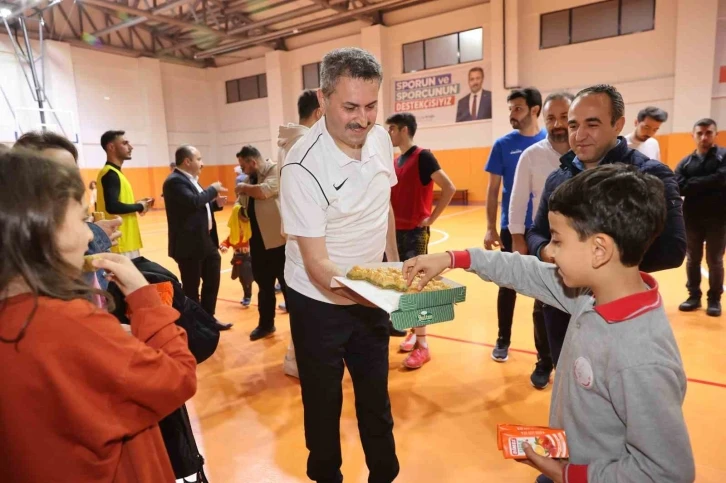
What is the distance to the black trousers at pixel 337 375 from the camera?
195 cm

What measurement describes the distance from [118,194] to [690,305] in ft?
18.7

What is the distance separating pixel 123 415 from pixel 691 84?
49.0 feet

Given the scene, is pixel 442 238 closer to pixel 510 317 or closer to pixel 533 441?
pixel 510 317

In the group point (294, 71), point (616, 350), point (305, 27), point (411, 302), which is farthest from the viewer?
point (294, 71)

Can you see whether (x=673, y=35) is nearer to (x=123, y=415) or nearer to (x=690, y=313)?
(x=690, y=313)

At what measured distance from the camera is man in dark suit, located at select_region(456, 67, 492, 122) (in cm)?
1489

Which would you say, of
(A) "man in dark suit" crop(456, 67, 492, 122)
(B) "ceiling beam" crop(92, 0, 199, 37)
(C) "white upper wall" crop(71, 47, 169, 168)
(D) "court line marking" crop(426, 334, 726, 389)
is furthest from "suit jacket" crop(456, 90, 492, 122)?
(D) "court line marking" crop(426, 334, 726, 389)

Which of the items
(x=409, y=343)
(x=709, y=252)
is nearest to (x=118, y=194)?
(x=409, y=343)

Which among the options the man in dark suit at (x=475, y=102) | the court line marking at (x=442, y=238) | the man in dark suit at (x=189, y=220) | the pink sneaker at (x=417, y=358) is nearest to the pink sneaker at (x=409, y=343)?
the pink sneaker at (x=417, y=358)

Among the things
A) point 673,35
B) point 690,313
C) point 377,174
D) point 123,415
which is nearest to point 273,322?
point 377,174

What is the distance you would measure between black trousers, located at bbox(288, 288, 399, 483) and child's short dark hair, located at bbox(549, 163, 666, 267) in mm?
1023

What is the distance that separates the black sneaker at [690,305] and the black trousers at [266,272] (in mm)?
4033

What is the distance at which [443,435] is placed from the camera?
9.11 ft

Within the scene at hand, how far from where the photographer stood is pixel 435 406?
311 centimetres
